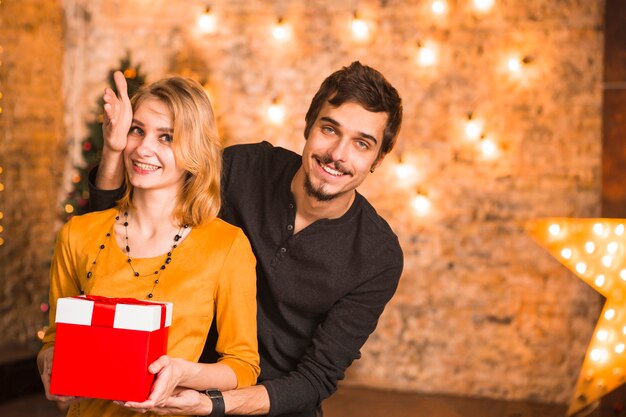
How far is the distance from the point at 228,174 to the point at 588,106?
3072 mm

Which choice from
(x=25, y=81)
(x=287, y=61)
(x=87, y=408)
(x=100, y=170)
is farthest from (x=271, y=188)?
(x=25, y=81)

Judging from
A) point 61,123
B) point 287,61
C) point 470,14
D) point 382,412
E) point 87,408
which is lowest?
point 382,412

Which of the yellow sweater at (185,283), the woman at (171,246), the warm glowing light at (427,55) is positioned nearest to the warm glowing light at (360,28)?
the warm glowing light at (427,55)

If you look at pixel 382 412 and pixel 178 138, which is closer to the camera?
pixel 178 138

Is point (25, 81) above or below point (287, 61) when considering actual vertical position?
below

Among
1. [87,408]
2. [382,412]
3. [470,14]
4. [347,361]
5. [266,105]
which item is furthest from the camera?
[266,105]

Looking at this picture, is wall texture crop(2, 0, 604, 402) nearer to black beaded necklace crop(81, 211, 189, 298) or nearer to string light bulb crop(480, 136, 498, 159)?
string light bulb crop(480, 136, 498, 159)

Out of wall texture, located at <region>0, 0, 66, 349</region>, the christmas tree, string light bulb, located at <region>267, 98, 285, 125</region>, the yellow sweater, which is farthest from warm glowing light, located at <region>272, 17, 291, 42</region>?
the yellow sweater

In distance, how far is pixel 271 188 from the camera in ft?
7.64

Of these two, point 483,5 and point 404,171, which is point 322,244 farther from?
point 483,5

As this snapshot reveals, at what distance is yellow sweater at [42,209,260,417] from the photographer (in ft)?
5.72

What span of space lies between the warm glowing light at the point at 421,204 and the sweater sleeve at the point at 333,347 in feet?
8.21

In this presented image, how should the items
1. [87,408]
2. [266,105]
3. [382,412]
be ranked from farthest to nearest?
[266,105] → [382,412] → [87,408]

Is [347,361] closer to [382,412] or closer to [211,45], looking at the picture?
[382,412]
